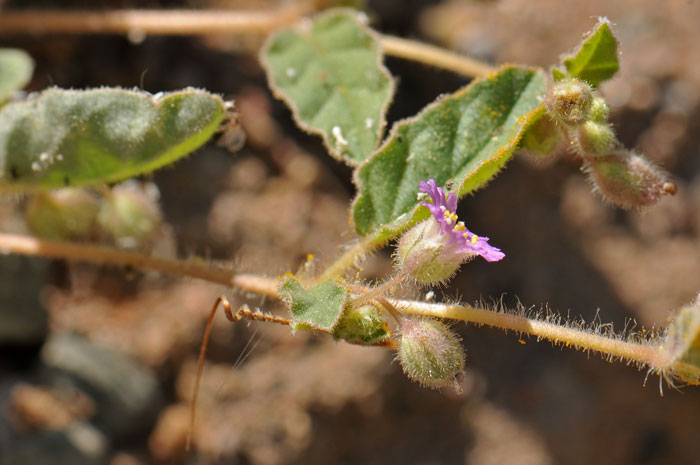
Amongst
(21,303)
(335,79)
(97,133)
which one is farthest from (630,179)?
(21,303)

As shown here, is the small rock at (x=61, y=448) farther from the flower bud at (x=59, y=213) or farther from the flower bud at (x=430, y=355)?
the flower bud at (x=430, y=355)

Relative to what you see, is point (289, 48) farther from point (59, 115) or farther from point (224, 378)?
point (224, 378)

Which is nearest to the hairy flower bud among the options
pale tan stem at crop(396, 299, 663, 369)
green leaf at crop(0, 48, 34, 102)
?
pale tan stem at crop(396, 299, 663, 369)

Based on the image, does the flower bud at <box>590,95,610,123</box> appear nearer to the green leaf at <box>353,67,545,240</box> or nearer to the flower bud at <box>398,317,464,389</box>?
the green leaf at <box>353,67,545,240</box>

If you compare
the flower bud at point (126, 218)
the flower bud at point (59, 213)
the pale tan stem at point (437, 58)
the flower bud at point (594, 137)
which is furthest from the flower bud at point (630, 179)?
the flower bud at point (59, 213)

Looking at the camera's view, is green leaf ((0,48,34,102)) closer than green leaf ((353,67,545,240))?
No

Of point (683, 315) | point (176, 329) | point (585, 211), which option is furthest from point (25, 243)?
point (585, 211)
